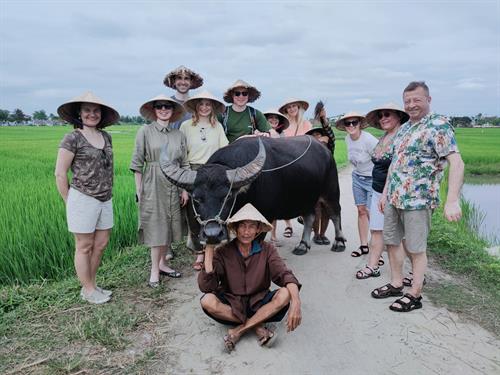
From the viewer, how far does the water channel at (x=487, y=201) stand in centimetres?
818

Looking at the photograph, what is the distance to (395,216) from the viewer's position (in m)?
3.62

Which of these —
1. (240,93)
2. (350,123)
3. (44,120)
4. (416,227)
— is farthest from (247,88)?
(44,120)

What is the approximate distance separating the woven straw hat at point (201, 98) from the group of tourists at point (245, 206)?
0.04ft

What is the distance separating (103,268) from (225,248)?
2137mm

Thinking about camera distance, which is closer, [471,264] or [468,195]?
[471,264]

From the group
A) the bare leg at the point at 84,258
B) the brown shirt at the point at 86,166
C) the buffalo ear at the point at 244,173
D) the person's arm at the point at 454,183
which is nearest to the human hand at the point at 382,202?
the person's arm at the point at 454,183

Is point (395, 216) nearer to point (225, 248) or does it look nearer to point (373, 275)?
point (373, 275)

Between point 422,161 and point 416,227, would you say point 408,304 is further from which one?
point 422,161

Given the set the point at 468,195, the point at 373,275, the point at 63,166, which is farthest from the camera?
the point at 468,195

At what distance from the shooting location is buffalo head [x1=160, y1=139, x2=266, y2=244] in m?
3.57

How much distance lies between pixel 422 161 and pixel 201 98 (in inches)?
91.3

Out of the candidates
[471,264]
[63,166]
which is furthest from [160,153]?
[471,264]

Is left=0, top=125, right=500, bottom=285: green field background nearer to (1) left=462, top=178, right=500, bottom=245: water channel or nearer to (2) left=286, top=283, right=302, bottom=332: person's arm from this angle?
(2) left=286, top=283, right=302, bottom=332: person's arm

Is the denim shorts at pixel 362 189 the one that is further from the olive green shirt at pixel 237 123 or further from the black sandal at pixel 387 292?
the olive green shirt at pixel 237 123
